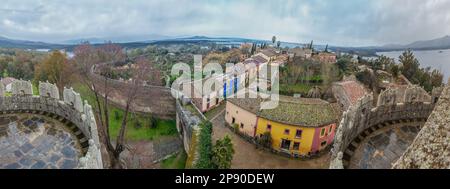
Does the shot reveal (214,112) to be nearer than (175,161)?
No

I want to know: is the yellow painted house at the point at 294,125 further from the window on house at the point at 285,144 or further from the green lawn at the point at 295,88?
the green lawn at the point at 295,88

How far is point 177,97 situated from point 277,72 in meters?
21.3

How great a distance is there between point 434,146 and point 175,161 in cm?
1807

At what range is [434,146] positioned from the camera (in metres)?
7.44

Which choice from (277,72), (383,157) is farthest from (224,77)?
(383,157)

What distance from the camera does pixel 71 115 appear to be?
1266 cm

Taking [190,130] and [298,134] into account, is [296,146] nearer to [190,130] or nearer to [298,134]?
[298,134]

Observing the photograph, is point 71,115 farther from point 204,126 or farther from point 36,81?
point 36,81

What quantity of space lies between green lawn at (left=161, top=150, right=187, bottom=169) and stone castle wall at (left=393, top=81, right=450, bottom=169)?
52.8 ft

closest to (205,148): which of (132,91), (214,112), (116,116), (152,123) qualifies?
(132,91)

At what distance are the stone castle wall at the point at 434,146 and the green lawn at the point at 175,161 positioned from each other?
16.1 m

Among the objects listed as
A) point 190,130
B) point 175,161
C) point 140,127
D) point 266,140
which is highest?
point 190,130

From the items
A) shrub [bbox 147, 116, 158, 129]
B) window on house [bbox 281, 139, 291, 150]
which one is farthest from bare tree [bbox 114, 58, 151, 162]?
window on house [bbox 281, 139, 291, 150]

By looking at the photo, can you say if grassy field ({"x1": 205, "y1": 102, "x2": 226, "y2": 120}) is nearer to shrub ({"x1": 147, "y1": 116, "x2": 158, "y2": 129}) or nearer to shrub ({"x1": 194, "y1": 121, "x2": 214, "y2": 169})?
shrub ({"x1": 147, "y1": 116, "x2": 158, "y2": 129})
